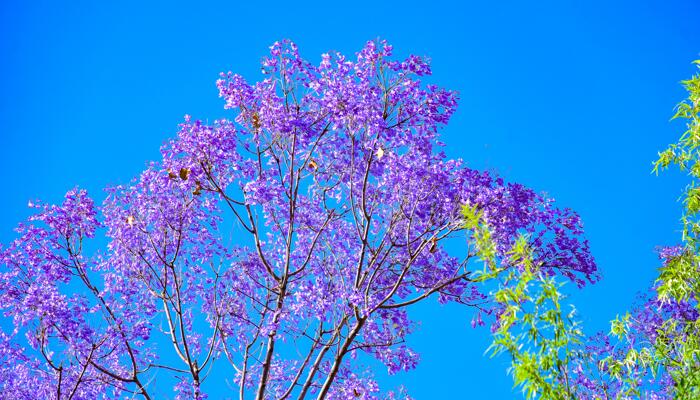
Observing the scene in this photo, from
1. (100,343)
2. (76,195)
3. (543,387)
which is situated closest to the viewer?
(543,387)

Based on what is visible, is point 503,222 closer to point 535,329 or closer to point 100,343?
point 535,329

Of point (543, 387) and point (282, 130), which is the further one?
point (282, 130)

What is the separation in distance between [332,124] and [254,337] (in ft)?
8.68

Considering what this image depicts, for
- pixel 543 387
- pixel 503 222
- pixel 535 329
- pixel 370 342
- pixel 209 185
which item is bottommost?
pixel 543 387

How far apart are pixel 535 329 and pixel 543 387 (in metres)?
0.37

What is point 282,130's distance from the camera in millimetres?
8320

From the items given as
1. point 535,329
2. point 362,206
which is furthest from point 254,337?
point 535,329

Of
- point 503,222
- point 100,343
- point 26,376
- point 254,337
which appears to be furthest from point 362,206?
point 26,376

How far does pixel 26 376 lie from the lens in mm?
9133

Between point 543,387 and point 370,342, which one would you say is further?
point 370,342

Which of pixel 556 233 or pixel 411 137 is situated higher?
pixel 411 137

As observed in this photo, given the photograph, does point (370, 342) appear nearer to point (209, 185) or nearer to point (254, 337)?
point (254, 337)

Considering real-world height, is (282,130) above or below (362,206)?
above

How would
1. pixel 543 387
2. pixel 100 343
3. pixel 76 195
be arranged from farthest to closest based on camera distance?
pixel 76 195
pixel 100 343
pixel 543 387
